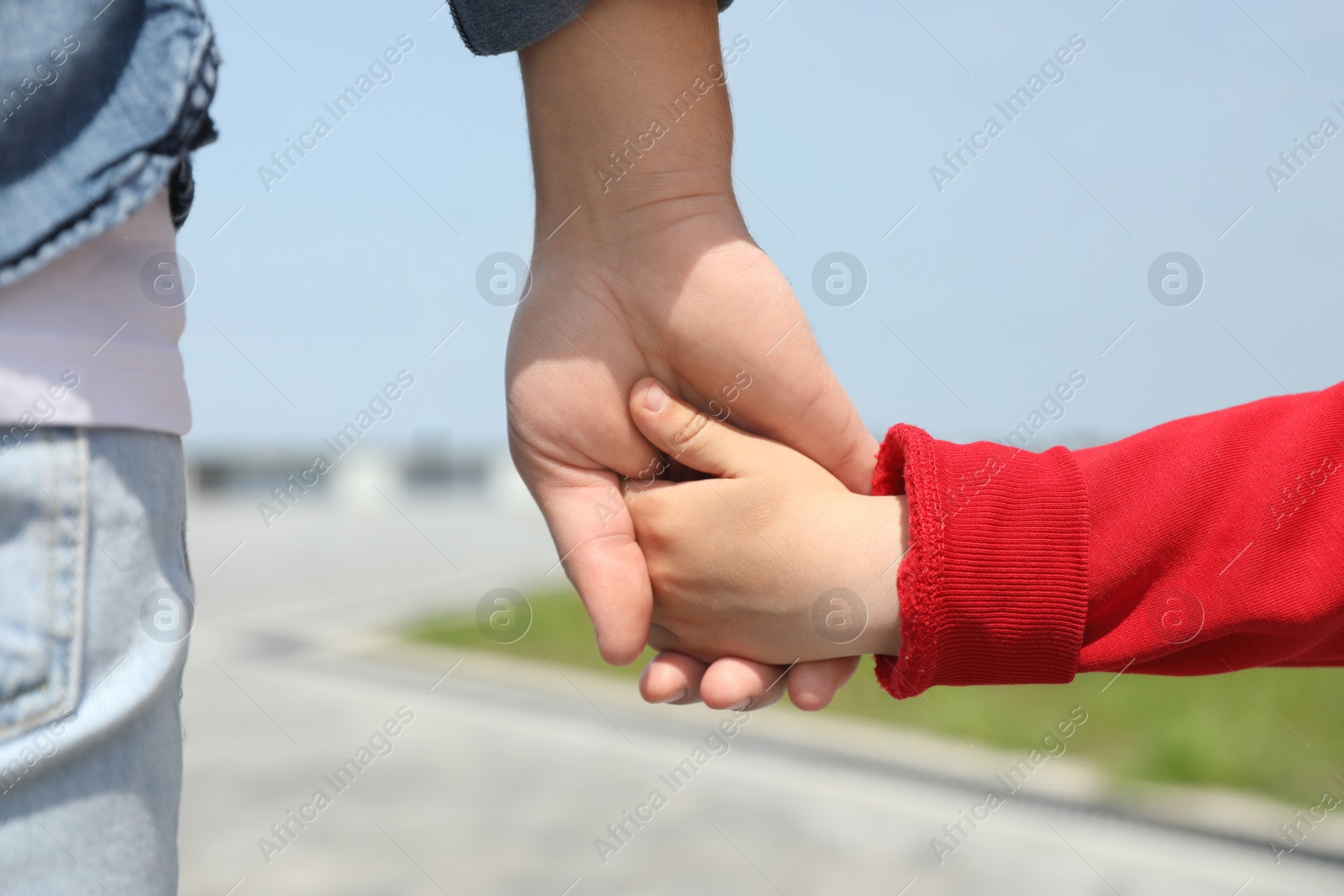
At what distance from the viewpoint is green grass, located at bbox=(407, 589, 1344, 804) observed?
4258 millimetres

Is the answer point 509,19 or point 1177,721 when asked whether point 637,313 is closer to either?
point 509,19

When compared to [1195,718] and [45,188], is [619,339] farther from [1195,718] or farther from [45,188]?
[1195,718]

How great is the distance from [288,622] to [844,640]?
23.9 feet

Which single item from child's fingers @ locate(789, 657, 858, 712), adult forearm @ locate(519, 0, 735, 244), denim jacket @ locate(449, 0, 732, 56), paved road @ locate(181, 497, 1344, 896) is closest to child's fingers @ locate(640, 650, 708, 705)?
child's fingers @ locate(789, 657, 858, 712)

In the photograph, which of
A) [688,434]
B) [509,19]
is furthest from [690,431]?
[509,19]

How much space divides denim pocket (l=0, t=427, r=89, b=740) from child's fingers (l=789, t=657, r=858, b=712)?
1007mm

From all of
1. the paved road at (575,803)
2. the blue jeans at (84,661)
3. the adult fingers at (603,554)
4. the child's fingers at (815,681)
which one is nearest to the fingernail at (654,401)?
the adult fingers at (603,554)

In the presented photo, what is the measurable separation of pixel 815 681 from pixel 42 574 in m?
1.06

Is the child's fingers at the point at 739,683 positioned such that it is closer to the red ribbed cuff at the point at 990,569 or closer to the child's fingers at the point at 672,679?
the child's fingers at the point at 672,679

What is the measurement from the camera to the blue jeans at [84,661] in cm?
88

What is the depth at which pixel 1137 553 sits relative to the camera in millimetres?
1430

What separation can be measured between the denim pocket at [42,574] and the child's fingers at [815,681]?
3.30ft

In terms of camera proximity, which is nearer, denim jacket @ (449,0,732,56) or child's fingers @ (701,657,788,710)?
denim jacket @ (449,0,732,56)

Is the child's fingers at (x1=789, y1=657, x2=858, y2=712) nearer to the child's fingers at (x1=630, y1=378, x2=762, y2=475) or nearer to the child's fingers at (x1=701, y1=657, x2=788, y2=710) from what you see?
the child's fingers at (x1=701, y1=657, x2=788, y2=710)
